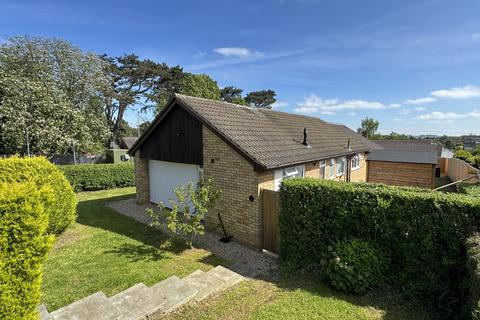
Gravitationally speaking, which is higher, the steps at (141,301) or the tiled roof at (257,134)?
the tiled roof at (257,134)

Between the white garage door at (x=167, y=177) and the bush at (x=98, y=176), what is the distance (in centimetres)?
649

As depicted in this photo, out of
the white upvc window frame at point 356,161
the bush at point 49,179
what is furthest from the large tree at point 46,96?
the white upvc window frame at point 356,161

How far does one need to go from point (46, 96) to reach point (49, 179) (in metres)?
14.8

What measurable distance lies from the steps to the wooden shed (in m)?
19.0

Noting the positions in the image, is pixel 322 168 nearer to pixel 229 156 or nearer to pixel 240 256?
pixel 229 156

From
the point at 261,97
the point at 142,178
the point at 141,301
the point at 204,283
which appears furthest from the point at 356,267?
the point at 261,97

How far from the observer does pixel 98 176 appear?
1809 cm

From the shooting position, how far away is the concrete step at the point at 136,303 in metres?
4.45

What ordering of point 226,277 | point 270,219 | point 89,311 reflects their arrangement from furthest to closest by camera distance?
point 270,219 < point 226,277 < point 89,311

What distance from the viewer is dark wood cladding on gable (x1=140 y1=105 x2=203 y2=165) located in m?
10.6

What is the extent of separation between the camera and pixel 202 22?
14.0m

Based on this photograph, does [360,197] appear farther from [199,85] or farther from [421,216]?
[199,85]

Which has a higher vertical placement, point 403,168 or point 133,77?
point 133,77

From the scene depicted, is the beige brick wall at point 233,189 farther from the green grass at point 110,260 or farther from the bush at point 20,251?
the bush at point 20,251
